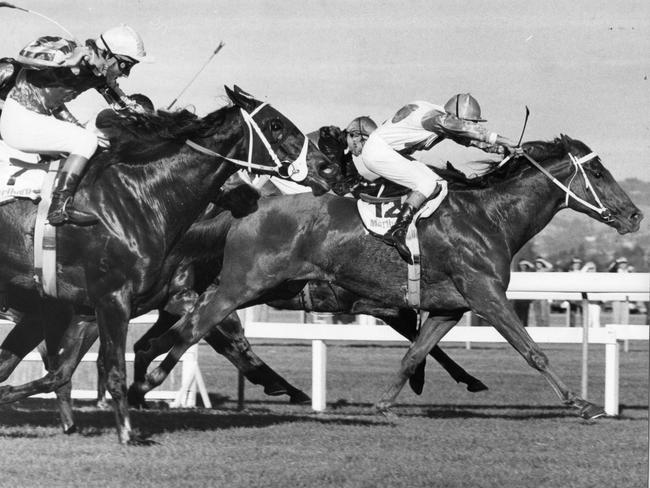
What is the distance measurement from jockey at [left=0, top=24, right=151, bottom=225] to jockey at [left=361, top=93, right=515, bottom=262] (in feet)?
6.87

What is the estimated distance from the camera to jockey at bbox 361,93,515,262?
26.7 feet

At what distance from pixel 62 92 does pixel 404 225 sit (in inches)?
97.2

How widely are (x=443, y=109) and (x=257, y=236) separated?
1586 millimetres

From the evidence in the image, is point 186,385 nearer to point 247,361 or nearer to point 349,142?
point 247,361

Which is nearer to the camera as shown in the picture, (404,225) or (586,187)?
(404,225)

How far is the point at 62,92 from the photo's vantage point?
7.05m

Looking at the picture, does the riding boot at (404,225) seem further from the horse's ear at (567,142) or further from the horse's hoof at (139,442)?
the horse's hoof at (139,442)

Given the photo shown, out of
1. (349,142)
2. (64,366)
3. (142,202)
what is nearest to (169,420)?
(64,366)

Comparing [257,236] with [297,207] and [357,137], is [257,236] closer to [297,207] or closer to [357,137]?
[297,207]

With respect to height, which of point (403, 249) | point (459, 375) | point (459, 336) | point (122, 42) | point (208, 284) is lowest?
point (459, 375)

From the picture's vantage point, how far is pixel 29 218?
22.6 ft

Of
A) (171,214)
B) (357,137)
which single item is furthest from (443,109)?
(171,214)

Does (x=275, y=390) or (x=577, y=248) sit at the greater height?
(x=577, y=248)

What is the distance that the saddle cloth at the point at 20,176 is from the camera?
22.6 feet
